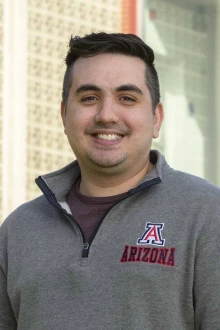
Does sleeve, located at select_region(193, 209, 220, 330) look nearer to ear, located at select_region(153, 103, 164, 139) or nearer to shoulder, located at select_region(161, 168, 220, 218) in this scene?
shoulder, located at select_region(161, 168, 220, 218)

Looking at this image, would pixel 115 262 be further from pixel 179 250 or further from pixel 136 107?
pixel 136 107

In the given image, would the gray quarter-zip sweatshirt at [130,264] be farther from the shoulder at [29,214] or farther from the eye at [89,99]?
the eye at [89,99]

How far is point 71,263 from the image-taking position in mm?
3350

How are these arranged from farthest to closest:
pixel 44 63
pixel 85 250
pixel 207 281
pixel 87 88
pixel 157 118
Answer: pixel 44 63 → pixel 157 118 → pixel 87 88 → pixel 85 250 → pixel 207 281

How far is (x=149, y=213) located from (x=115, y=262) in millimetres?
180

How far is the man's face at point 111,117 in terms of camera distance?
3.40 meters

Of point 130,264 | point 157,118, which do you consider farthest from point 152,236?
point 157,118

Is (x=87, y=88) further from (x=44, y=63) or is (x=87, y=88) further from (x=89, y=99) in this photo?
(x=44, y=63)

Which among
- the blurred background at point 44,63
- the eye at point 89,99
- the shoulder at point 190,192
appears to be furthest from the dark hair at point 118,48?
the blurred background at point 44,63

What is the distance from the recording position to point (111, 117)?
133 inches

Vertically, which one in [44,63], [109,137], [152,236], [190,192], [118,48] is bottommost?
[152,236]

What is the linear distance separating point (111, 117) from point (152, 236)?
13.9 inches

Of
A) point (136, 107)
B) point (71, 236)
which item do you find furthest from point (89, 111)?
point (71, 236)

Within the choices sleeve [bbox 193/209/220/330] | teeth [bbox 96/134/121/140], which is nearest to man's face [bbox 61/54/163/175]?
teeth [bbox 96/134/121/140]
